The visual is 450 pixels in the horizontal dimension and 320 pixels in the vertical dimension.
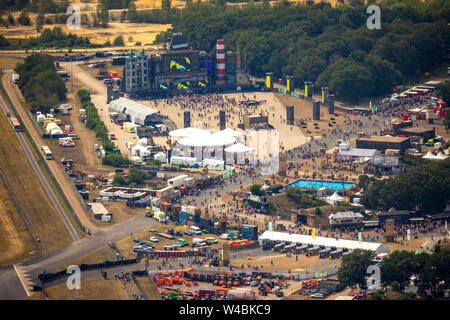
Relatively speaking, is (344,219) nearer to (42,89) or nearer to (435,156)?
(435,156)

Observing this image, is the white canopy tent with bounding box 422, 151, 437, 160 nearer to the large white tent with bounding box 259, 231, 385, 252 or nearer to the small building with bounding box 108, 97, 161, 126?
the large white tent with bounding box 259, 231, 385, 252

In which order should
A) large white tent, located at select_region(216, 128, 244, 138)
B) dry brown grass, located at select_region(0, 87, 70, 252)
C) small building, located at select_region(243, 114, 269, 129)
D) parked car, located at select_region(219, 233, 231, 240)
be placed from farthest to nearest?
small building, located at select_region(243, 114, 269, 129), large white tent, located at select_region(216, 128, 244, 138), parked car, located at select_region(219, 233, 231, 240), dry brown grass, located at select_region(0, 87, 70, 252)

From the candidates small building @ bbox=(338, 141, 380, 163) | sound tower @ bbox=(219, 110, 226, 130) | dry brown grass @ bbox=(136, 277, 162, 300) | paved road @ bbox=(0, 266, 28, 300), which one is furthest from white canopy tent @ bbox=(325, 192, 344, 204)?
paved road @ bbox=(0, 266, 28, 300)

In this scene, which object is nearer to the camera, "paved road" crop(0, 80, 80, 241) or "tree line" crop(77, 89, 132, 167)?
"paved road" crop(0, 80, 80, 241)

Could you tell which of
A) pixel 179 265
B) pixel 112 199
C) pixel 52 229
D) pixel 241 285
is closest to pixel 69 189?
pixel 112 199

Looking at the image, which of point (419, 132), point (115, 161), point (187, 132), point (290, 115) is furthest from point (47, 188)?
point (419, 132)

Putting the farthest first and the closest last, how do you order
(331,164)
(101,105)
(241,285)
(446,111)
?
(101,105), (446,111), (331,164), (241,285)

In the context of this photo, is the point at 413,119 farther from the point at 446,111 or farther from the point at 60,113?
the point at 60,113

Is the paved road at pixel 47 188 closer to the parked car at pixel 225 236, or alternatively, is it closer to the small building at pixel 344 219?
the parked car at pixel 225 236
